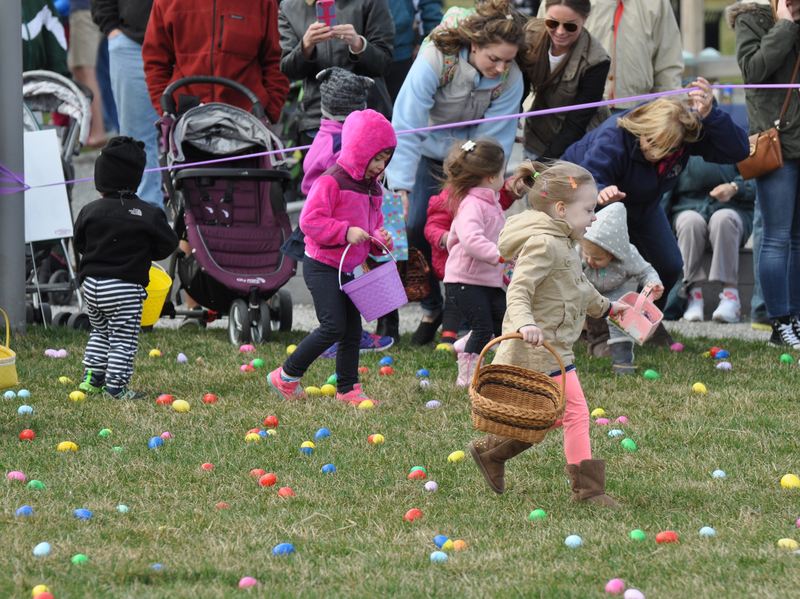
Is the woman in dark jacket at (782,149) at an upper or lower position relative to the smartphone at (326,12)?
lower

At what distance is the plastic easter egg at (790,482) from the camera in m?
3.83

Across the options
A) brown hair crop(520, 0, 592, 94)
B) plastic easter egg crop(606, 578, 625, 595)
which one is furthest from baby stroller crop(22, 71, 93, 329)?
plastic easter egg crop(606, 578, 625, 595)

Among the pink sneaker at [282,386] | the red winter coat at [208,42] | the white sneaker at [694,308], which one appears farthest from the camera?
the white sneaker at [694,308]

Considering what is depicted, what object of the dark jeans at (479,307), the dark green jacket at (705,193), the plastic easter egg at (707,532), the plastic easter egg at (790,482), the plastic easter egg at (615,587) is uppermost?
the plastic easter egg at (615,587)

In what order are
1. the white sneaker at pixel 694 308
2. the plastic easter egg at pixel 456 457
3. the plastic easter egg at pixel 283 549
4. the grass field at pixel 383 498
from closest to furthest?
1. the grass field at pixel 383 498
2. the plastic easter egg at pixel 283 549
3. the plastic easter egg at pixel 456 457
4. the white sneaker at pixel 694 308

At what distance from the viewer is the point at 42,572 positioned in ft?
9.68

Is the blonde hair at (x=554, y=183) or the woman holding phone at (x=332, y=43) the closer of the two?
the blonde hair at (x=554, y=183)

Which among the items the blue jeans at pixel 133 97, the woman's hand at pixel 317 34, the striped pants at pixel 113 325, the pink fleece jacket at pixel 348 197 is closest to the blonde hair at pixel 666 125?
the pink fleece jacket at pixel 348 197

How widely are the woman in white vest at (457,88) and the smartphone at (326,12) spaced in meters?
0.72

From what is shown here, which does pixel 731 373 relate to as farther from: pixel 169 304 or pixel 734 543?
pixel 169 304

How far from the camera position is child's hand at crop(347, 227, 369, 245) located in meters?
4.92

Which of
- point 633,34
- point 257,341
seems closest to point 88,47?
point 257,341

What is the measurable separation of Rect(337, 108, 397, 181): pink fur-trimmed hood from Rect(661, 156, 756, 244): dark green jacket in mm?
4003

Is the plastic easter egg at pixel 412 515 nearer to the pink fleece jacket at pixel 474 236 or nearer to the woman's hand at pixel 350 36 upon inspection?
the pink fleece jacket at pixel 474 236
